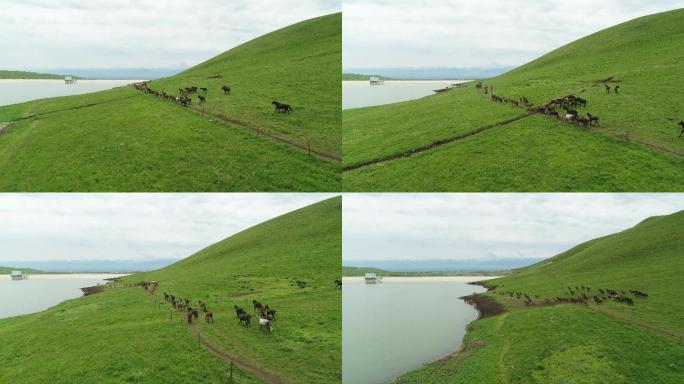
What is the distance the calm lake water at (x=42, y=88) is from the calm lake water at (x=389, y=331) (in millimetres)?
37422

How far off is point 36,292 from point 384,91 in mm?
35963

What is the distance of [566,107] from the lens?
96.5 ft

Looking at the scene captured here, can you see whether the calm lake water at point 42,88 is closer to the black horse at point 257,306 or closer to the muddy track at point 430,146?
the black horse at point 257,306

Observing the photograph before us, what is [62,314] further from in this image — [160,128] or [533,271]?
[533,271]

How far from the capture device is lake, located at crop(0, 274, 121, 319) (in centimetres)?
2892

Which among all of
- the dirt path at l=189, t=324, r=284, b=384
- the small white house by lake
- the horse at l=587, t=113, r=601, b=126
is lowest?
the dirt path at l=189, t=324, r=284, b=384

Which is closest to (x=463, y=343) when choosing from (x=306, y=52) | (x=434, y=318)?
(x=434, y=318)

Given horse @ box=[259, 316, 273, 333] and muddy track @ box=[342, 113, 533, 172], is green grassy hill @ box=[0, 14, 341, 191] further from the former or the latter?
horse @ box=[259, 316, 273, 333]

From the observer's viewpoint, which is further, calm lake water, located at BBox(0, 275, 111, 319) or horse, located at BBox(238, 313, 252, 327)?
calm lake water, located at BBox(0, 275, 111, 319)

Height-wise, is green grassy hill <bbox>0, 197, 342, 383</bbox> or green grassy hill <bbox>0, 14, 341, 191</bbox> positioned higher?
green grassy hill <bbox>0, 14, 341, 191</bbox>

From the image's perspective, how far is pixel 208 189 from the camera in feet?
65.9

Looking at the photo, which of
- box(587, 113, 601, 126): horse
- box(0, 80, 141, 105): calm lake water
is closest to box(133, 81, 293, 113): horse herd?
box(0, 80, 141, 105): calm lake water

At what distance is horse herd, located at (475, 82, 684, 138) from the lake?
38.3 metres

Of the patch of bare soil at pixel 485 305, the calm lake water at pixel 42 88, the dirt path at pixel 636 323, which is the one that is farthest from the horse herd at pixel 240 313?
the calm lake water at pixel 42 88
